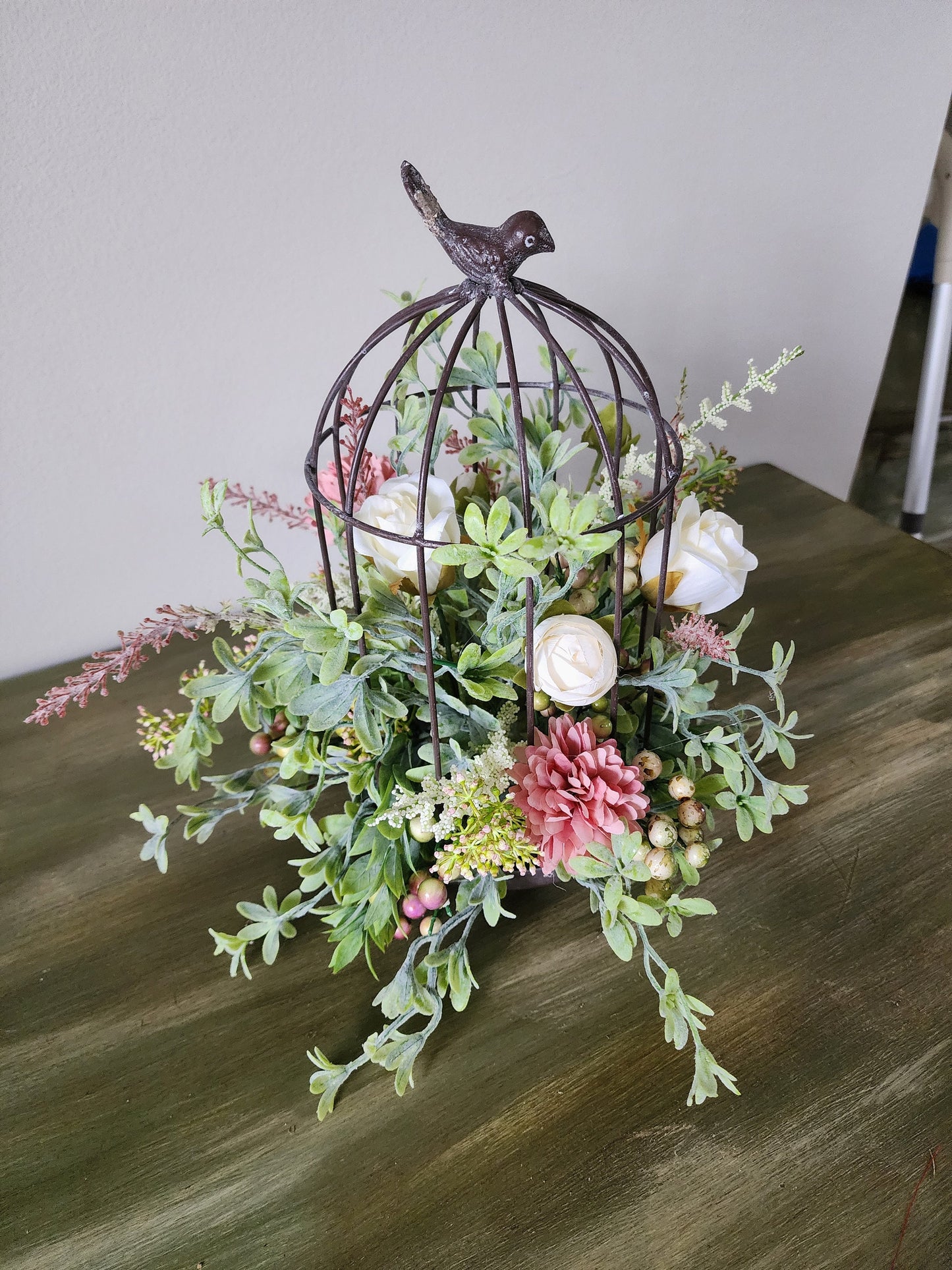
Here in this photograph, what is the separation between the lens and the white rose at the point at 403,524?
1.77 feet

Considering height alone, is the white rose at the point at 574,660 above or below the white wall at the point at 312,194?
below

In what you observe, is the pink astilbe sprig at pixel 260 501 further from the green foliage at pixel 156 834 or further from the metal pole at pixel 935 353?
the metal pole at pixel 935 353

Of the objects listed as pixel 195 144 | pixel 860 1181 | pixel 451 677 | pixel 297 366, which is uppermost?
pixel 195 144

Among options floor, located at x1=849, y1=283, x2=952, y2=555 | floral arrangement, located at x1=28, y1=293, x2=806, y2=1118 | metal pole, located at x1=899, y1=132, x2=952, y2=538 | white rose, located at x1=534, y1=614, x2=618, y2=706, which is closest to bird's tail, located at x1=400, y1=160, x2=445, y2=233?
floral arrangement, located at x1=28, y1=293, x2=806, y2=1118

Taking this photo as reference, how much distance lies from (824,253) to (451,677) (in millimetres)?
1000

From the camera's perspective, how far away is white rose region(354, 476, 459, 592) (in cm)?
54

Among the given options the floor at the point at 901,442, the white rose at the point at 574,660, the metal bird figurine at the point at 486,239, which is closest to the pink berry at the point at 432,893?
the white rose at the point at 574,660

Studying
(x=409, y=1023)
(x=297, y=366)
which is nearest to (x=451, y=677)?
(x=409, y=1023)

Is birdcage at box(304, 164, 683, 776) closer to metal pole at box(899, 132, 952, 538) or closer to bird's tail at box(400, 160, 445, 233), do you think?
bird's tail at box(400, 160, 445, 233)

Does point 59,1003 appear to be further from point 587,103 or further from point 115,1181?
point 587,103

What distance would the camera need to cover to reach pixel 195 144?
0.79m

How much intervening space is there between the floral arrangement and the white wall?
0.33 meters

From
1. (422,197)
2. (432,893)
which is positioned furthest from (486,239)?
(432,893)

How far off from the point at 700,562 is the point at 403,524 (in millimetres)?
196
